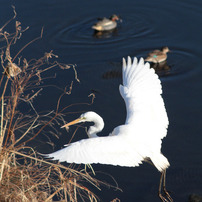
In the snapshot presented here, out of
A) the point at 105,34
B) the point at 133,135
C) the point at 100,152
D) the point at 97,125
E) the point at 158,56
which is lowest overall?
the point at 105,34

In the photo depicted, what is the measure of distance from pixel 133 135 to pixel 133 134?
22 mm

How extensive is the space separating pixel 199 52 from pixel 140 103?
11.7 ft

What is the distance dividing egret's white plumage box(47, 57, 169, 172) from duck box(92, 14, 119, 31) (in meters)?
3.72

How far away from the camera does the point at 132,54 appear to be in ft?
30.0

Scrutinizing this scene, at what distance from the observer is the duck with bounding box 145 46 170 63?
8.55 meters

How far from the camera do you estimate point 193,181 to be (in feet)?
19.7

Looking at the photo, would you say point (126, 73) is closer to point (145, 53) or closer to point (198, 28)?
point (145, 53)

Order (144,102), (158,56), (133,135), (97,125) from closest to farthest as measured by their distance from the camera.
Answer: (133,135) < (97,125) < (144,102) < (158,56)

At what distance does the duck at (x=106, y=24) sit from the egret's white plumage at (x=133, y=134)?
3721 mm

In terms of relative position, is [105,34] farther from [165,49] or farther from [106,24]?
[165,49]

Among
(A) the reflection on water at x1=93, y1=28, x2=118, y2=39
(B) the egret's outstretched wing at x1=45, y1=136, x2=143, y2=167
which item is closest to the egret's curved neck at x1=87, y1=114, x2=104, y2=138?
(B) the egret's outstretched wing at x1=45, y1=136, x2=143, y2=167

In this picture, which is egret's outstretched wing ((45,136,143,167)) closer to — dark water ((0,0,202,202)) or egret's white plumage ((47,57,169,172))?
egret's white plumage ((47,57,169,172))

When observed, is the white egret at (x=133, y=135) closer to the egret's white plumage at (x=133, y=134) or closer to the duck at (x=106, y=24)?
the egret's white plumage at (x=133, y=134)

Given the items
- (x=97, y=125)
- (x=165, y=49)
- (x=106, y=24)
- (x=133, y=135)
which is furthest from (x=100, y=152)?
(x=106, y=24)
